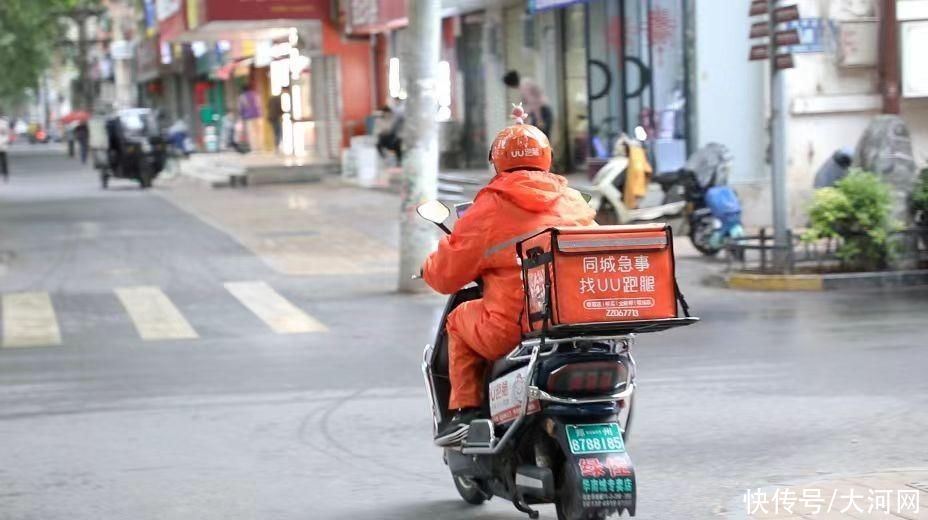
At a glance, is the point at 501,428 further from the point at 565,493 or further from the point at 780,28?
the point at 780,28

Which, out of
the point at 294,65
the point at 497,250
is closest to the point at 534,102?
the point at 294,65

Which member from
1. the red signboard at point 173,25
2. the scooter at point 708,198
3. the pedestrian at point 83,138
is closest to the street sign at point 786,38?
the scooter at point 708,198

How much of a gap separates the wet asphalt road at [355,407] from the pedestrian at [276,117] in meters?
30.6

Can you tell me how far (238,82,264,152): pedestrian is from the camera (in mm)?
49906

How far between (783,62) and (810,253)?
2020 millimetres

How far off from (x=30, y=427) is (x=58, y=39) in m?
75.3

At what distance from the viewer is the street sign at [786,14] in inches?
586

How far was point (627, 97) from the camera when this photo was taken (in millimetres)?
24609

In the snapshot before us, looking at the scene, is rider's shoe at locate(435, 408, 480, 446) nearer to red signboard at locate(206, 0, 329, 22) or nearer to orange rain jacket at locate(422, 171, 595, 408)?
orange rain jacket at locate(422, 171, 595, 408)

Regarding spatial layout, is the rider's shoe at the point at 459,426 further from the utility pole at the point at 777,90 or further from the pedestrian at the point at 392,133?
the pedestrian at the point at 392,133

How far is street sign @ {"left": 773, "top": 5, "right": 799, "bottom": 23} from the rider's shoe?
32.0 ft

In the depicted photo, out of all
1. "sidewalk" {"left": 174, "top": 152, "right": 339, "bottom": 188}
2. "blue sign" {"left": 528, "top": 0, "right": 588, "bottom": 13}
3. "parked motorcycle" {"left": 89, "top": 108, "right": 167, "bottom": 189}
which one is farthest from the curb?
"parked motorcycle" {"left": 89, "top": 108, "right": 167, "bottom": 189}

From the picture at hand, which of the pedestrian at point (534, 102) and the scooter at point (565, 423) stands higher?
the pedestrian at point (534, 102)

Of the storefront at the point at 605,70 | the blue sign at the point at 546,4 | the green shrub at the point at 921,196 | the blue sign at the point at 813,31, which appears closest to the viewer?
the green shrub at the point at 921,196
